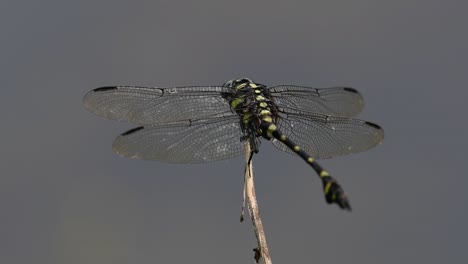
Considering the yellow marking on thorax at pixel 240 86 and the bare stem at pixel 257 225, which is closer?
the bare stem at pixel 257 225

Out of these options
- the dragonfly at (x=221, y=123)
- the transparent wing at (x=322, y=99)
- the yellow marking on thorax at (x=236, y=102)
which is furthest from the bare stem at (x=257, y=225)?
the transparent wing at (x=322, y=99)

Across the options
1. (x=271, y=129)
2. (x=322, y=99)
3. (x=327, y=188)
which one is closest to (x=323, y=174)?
(x=327, y=188)

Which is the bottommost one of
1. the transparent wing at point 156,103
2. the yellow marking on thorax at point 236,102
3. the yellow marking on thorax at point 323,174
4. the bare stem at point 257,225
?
the bare stem at point 257,225

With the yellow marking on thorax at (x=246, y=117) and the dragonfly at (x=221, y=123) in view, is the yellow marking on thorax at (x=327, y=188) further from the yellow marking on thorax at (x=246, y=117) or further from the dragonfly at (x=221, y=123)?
A: the yellow marking on thorax at (x=246, y=117)

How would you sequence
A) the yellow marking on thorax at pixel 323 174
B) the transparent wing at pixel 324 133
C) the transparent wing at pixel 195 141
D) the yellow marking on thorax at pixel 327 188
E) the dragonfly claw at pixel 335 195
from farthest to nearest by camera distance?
the transparent wing at pixel 324 133, the transparent wing at pixel 195 141, the yellow marking on thorax at pixel 323 174, the yellow marking on thorax at pixel 327 188, the dragonfly claw at pixel 335 195

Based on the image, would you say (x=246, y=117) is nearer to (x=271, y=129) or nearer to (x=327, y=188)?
(x=271, y=129)

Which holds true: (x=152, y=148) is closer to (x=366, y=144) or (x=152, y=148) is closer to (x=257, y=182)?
(x=366, y=144)

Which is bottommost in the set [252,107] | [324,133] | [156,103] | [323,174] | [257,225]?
[257,225]
